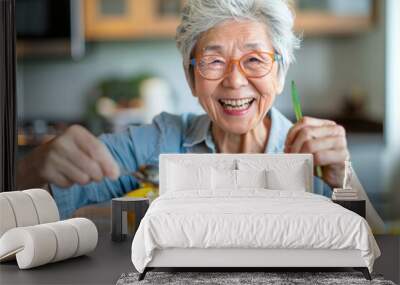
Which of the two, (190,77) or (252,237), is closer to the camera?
(252,237)

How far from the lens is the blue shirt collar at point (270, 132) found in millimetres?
6953

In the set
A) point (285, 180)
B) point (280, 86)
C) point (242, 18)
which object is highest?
point (242, 18)

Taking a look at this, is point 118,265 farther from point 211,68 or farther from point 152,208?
point 211,68

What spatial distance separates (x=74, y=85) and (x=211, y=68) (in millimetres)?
1266

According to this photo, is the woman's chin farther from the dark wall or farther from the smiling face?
the dark wall

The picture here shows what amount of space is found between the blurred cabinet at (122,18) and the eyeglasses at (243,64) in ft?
1.89

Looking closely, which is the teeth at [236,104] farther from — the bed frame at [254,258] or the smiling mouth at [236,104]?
the bed frame at [254,258]

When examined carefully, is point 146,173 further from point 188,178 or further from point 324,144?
point 324,144

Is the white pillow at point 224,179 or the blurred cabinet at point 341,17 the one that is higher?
the blurred cabinet at point 341,17

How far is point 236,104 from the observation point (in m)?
6.85

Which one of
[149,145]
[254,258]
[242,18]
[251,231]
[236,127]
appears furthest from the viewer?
[149,145]

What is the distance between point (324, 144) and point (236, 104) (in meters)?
0.87

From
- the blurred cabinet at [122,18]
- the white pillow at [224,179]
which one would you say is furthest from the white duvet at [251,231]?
the blurred cabinet at [122,18]

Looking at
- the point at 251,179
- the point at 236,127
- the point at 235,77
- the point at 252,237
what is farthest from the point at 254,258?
the point at 235,77
